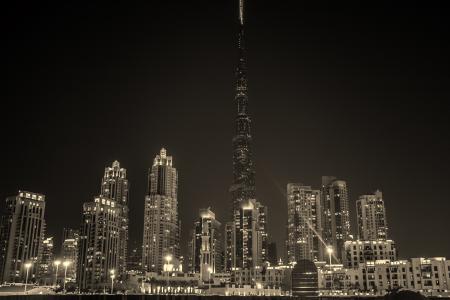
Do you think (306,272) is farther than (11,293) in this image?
No

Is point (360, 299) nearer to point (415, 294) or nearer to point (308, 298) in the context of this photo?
point (308, 298)

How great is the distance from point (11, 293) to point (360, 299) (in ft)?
469

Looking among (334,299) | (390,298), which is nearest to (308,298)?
(334,299)

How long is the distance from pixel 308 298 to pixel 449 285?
97.0 m

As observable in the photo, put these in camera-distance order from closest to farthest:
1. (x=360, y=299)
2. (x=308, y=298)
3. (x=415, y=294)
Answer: (x=415, y=294) → (x=308, y=298) → (x=360, y=299)

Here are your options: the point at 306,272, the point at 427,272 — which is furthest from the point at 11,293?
the point at 427,272

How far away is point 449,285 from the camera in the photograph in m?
194

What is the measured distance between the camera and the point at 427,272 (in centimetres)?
19988

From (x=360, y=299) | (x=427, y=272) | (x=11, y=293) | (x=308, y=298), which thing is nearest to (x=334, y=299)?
(x=360, y=299)

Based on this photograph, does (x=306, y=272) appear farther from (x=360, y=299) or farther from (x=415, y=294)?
(x=415, y=294)

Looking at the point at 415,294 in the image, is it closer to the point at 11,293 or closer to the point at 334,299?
the point at 334,299

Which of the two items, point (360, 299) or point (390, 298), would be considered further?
point (360, 299)

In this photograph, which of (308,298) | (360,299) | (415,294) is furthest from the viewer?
(360,299)

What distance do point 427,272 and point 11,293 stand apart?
174 m
